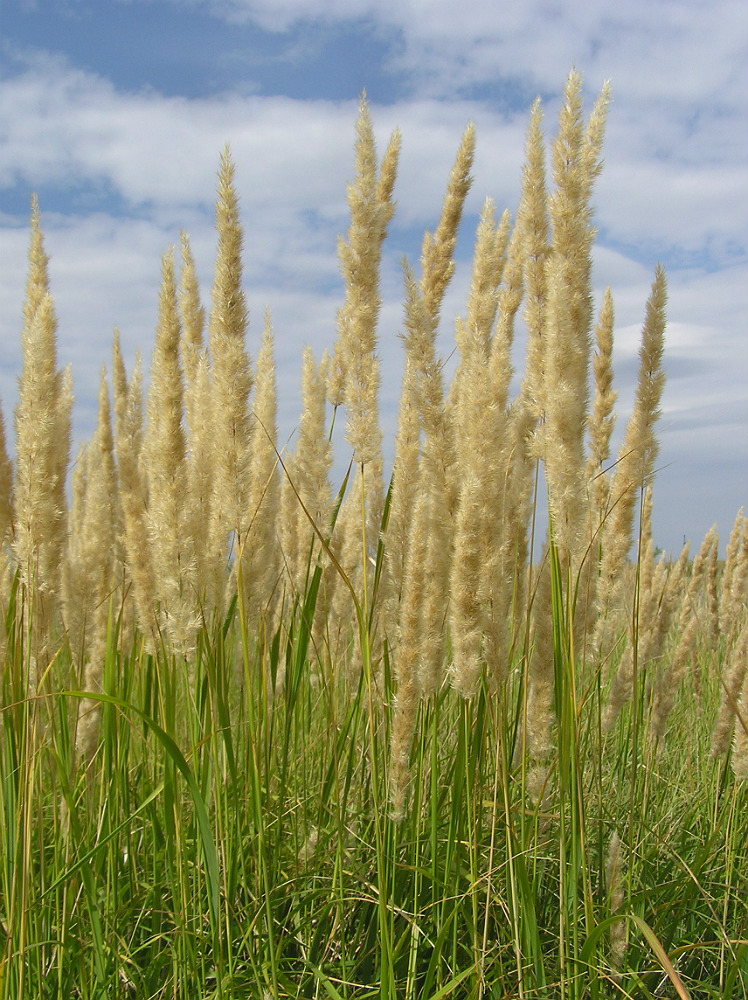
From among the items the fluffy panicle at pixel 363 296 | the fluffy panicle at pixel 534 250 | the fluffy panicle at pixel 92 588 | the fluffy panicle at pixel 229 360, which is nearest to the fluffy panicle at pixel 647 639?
the fluffy panicle at pixel 534 250

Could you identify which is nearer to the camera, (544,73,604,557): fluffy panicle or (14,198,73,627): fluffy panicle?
(544,73,604,557): fluffy panicle

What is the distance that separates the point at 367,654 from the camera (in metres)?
1.73

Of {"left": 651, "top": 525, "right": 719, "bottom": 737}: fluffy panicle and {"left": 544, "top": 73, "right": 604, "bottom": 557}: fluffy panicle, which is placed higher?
{"left": 544, "top": 73, "right": 604, "bottom": 557}: fluffy panicle

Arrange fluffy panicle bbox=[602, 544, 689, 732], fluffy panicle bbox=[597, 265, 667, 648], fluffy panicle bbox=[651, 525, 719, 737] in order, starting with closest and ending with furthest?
fluffy panicle bbox=[597, 265, 667, 648] < fluffy panicle bbox=[602, 544, 689, 732] < fluffy panicle bbox=[651, 525, 719, 737]

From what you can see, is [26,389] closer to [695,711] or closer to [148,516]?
[148,516]

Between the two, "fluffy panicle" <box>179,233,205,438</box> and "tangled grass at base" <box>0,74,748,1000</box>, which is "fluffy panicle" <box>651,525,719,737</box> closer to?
"tangled grass at base" <box>0,74,748,1000</box>

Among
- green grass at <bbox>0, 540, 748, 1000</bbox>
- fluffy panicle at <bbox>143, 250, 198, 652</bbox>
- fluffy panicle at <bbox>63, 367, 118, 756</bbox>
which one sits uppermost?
fluffy panicle at <bbox>143, 250, 198, 652</bbox>

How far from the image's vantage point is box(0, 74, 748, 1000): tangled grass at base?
177 cm

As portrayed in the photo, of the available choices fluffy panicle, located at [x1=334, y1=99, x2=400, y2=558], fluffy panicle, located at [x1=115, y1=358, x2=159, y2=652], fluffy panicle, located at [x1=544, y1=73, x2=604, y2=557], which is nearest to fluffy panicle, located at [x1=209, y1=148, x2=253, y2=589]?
fluffy panicle, located at [x1=334, y1=99, x2=400, y2=558]

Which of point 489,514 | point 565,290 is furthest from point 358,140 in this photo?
point 489,514

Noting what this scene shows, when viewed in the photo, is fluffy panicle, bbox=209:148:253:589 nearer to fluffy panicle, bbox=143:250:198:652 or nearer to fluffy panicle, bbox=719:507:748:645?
fluffy panicle, bbox=143:250:198:652

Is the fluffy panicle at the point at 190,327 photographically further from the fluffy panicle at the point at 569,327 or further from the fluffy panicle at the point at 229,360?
the fluffy panicle at the point at 569,327

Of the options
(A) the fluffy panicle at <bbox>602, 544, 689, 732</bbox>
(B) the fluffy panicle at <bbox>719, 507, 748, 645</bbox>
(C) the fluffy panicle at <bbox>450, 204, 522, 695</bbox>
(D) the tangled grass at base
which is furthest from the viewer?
(B) the fluffy panicle at <bbox>719, 507, 748, 645</bbox>

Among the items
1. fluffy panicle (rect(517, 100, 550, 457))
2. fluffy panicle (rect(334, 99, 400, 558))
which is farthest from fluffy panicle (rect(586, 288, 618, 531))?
fluffy panicle (rect(334, 99, 400, 558))
